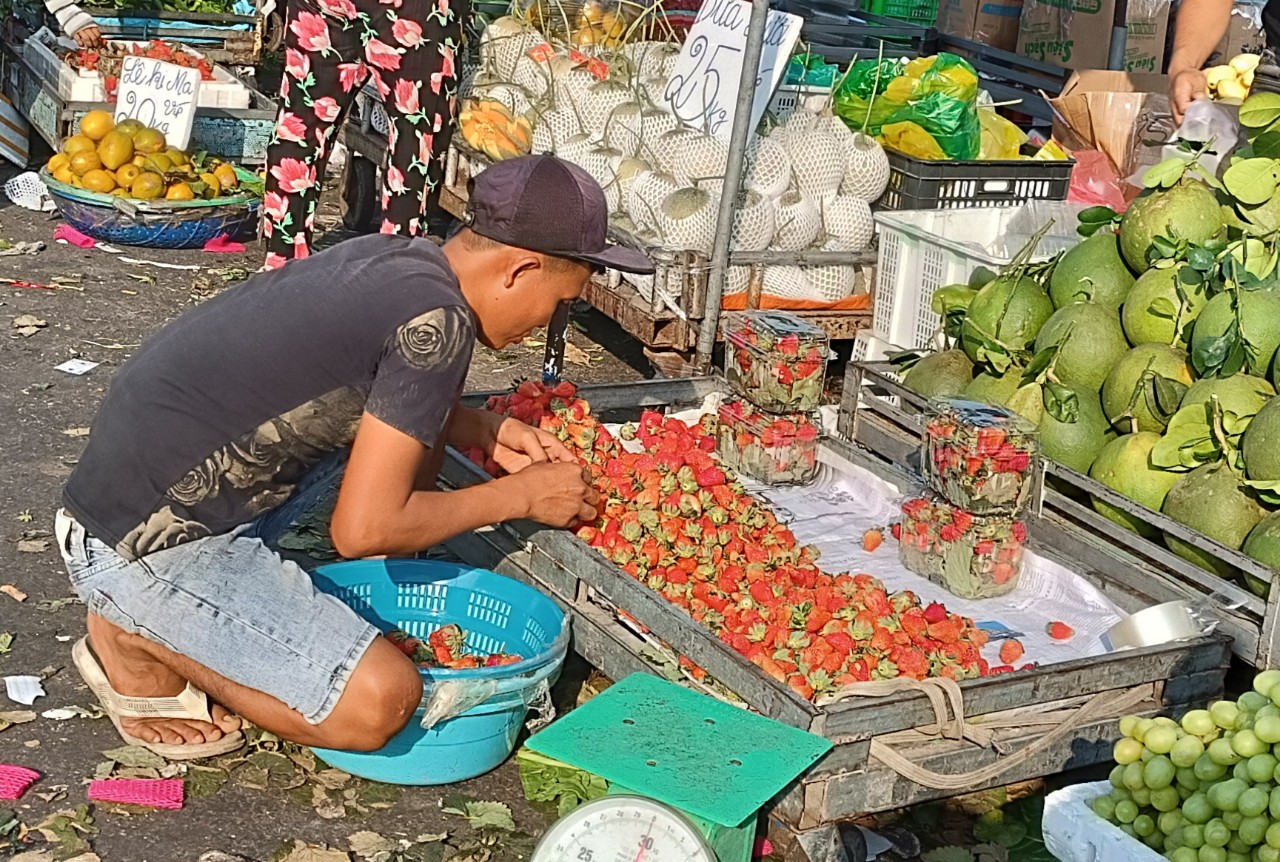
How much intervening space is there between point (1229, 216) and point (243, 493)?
3.01 meters

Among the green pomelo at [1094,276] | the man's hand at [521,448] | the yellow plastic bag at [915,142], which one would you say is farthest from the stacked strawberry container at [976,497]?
the yellow plastic bag at [915,142]

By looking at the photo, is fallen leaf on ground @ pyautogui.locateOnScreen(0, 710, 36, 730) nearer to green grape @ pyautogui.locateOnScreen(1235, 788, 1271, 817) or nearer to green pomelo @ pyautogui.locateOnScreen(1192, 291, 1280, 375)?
green grape @ pyautogui.locateOnScreen(1235, 788, 1271, 817)

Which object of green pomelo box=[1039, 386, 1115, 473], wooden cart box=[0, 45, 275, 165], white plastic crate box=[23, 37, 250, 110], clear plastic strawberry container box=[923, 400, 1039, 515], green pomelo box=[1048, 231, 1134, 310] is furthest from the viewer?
white plastic crate box=[23, 37, 250, 110]

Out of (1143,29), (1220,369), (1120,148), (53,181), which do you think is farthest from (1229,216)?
(53,181)

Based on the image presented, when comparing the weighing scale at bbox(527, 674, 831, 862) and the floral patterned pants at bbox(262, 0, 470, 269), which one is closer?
the weighing scale at bbox(527, 674, 831, 862)

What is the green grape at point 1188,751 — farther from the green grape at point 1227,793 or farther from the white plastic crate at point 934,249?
the white plastic crate at point 934,249

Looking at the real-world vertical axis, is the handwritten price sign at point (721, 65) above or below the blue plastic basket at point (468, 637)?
above

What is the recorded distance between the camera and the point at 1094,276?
4.75 m

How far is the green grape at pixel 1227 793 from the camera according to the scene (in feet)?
8.01

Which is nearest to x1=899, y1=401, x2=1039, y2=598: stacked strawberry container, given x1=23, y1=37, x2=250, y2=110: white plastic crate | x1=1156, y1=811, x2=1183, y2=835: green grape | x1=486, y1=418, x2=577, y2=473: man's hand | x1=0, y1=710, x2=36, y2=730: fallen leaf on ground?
x1=486, y1=418, x2=577, y2=473: man's hand

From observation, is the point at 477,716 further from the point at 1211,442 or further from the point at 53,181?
the point at 53,181

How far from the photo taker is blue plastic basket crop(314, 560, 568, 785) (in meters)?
3.42

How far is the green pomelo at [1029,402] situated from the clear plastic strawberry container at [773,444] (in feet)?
1.96

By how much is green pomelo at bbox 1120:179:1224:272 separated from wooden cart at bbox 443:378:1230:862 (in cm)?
99
